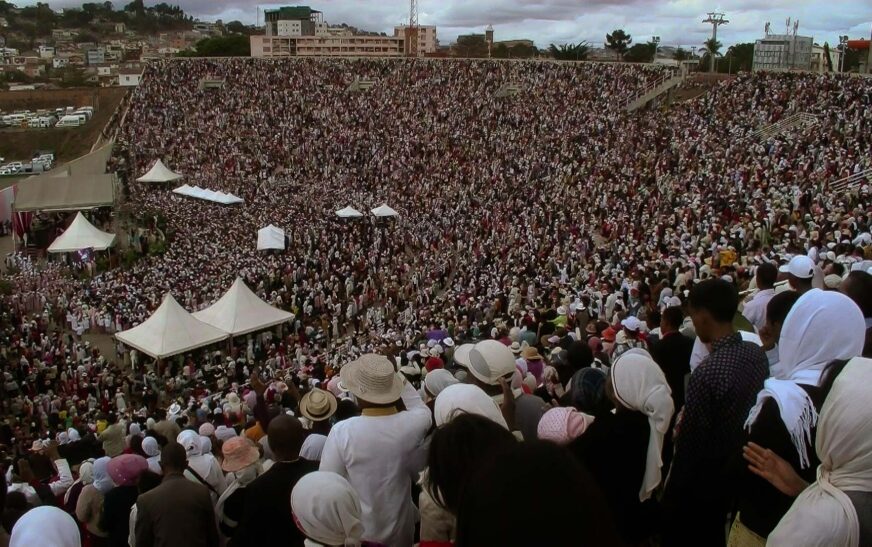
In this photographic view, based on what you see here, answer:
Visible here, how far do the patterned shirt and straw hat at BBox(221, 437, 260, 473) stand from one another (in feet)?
6.28

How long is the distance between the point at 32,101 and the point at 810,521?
7347 cm

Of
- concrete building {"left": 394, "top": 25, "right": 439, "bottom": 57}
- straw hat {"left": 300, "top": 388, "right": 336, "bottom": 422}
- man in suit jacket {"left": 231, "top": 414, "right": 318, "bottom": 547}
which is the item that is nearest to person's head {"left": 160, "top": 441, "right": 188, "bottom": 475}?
man in suit jacket {"left": 231, "top": 414, "right": 318, "bottom": 547}

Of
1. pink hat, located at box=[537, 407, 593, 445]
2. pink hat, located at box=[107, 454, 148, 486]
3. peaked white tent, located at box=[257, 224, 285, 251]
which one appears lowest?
peaked white tent, located at box=[257, 224, 285, 251]

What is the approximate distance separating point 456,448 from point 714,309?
4.70 feet

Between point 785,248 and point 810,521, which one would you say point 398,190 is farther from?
point 810,521

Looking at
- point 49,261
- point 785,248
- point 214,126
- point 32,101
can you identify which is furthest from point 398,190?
point 32,101

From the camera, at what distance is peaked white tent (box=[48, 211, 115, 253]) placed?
17500 mm

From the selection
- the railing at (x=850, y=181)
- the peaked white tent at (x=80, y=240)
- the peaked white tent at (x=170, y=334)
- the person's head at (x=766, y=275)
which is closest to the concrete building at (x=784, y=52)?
the railing at (x=850, y=181)

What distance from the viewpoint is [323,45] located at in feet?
200

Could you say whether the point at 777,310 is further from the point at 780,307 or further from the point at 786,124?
the point at 786,124

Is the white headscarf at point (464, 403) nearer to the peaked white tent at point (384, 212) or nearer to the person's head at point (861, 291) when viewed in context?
the person's head at point (861, 291)

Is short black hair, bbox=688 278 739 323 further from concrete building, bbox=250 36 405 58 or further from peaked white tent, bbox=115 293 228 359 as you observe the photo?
concrete building, bbox=250 36 405 58

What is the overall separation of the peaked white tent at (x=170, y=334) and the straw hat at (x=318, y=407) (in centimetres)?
775

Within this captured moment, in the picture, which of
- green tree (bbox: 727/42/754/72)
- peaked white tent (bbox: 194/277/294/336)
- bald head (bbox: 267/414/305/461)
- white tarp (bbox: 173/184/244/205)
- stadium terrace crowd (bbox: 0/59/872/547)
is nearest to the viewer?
stadium terrace crowd (bbox: 0/59/872/547)
